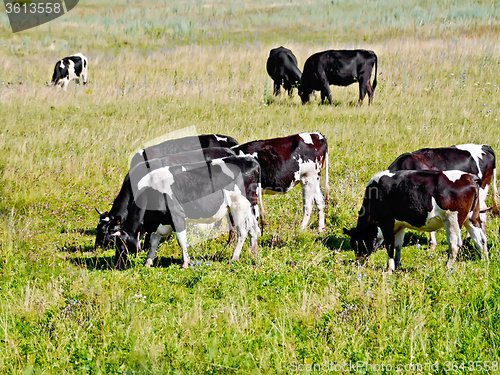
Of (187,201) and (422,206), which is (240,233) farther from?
(422,206)

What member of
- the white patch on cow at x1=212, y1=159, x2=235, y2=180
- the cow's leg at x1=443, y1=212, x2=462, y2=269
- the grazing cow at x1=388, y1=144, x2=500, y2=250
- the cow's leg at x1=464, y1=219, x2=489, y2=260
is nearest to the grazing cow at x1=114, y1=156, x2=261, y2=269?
the white patch on cow at x1=212, y1=159, x2=235, y2=180

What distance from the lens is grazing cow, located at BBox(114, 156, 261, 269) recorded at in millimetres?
7457

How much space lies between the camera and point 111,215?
26.3ft

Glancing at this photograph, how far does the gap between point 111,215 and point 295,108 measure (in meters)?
10.3

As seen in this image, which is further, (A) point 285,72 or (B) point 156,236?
(A) point 285,72

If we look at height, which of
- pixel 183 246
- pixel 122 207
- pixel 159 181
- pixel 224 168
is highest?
pixel 224 168

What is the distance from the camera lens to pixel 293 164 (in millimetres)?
9109

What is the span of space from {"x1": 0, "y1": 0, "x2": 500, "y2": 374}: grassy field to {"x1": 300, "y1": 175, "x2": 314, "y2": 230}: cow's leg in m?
0.31

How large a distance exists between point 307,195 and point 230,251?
2.05 metres

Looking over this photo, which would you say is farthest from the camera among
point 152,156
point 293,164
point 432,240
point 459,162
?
point 152,156

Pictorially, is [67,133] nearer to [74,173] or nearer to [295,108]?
[74,173]

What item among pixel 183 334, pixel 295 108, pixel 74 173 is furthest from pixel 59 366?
pixel 295 108

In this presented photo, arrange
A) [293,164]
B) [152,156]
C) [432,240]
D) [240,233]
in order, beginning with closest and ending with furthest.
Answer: [240,233], [432,240], [293,164], [152,156]

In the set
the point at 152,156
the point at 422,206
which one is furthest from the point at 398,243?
the point at 152,156
